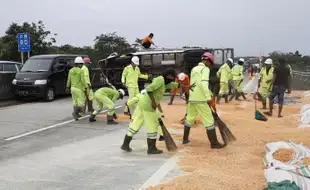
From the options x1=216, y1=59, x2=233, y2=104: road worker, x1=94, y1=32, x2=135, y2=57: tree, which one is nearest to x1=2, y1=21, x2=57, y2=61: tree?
x1=94, y1=32, x2=135, y2=57: tree

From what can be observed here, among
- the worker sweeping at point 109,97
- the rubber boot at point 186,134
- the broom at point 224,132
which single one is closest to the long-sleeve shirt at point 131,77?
the worker sweeping at point 109,97

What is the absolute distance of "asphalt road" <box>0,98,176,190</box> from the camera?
20.2 ft

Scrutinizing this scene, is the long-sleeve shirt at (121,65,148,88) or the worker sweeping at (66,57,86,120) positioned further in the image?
the long-sleeve shirt at (121,65,148,88)

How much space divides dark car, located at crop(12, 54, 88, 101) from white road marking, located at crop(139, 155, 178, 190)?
11.3 metres

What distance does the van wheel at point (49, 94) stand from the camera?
17.7 m

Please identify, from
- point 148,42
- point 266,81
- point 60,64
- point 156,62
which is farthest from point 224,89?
point 60,64

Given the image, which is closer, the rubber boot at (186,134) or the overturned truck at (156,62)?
the rubber boot at (186,134)

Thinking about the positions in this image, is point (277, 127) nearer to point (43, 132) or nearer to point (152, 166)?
point (152, 166)

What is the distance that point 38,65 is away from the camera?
18.4m

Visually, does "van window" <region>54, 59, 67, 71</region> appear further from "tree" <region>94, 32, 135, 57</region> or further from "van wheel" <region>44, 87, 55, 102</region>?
"tree" <region>94, 32, 135, 57</region>

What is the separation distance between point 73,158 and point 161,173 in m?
1.92

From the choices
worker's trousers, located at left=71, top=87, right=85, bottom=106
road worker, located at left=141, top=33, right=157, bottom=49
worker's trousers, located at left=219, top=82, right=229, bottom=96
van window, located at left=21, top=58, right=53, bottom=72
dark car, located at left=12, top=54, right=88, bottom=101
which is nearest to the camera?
worker's trousers, located at left=71, top=87, right=85, bottom=106

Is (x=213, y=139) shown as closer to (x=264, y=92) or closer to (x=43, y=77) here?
(x=264, y=92)

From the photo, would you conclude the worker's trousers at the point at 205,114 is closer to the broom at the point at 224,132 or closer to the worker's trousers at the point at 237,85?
the broom at the point at 224,132
